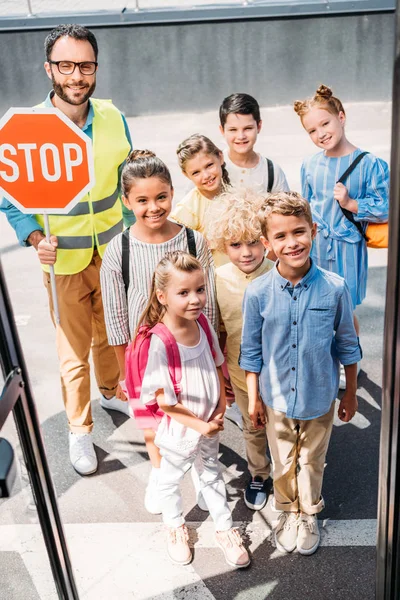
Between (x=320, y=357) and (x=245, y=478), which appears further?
(x=245, y=478)

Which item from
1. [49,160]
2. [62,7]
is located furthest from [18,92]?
[49,160]

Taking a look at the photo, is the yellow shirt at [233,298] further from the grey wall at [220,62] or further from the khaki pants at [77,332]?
the grey wall at [220,62]

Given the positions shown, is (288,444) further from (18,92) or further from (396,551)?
(18,92)

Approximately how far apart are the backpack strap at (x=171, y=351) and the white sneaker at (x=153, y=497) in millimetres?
612

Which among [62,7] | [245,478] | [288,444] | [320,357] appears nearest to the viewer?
[320,357]

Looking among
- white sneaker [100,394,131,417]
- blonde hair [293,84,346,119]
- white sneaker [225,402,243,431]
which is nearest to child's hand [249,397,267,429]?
white sneaker [225,402,243,431]

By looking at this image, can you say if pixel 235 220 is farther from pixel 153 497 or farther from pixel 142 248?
pixel 153 497

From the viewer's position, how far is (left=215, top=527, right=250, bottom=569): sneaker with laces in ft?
9.94

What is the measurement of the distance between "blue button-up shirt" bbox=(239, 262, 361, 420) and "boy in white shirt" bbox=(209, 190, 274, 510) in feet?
0.85

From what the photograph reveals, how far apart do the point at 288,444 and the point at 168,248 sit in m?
0.93

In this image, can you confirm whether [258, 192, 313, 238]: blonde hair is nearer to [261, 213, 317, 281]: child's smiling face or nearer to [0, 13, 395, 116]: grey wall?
[261, 213, 317, 281]: child's smiling face

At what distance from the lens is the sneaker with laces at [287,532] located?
122 inches

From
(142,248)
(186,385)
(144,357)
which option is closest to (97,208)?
(142,248)

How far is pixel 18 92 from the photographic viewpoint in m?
9.30
